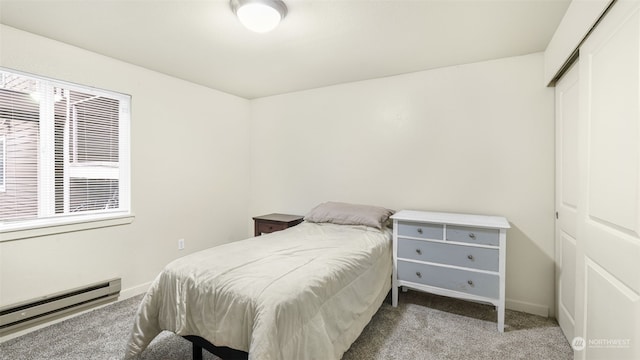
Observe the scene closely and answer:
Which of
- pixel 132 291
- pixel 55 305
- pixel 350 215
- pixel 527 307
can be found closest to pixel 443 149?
pixel 350 215

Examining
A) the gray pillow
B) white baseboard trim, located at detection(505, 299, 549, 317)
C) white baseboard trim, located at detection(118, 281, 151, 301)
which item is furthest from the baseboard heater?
white baseboard trim, located at detection(505, 299, 549, 317)

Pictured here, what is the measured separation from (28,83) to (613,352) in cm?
394

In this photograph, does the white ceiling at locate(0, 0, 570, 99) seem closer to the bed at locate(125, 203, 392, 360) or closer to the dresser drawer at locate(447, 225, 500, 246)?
the dresser drawer at locate(447, 225, 500, 246)

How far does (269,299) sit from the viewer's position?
1.31 meters

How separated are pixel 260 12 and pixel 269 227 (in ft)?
7.48

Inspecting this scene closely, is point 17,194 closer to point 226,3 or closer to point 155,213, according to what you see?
point 155,213

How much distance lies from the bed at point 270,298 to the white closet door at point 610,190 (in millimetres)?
1205

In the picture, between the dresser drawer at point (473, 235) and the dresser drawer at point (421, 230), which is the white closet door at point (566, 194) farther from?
the dresser drawer at point (421, 230)

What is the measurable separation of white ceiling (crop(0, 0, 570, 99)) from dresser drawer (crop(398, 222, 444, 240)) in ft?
4.86

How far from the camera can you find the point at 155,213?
2906mm

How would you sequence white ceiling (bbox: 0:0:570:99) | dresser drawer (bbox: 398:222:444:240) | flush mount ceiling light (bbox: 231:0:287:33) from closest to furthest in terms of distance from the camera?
flush mount ceiling light (bbox: 231:0:287:33) < white ceiling (bbox: 0:0:570:99) < dresser drawer (bbox: 398:222:444:240)

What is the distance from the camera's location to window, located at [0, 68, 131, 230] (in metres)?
2.10

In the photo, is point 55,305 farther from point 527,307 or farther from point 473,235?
point 527,307

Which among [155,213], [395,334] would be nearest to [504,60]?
[395,334]
